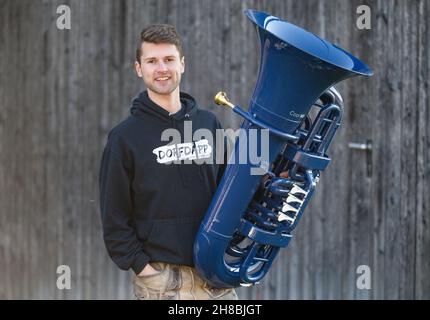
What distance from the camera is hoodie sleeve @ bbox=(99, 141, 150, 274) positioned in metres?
2.89

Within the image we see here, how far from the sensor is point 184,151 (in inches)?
116

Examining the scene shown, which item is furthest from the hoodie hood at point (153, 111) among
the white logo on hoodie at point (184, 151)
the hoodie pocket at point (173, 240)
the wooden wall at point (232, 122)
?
the wooden wall at point (232, 122)

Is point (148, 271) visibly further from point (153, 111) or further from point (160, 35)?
point (160, 35)

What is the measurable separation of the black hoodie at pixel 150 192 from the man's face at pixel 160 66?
89mm

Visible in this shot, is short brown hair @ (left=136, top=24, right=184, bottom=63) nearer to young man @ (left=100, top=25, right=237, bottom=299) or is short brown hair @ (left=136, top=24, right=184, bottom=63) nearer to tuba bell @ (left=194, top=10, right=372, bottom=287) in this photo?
young man @ (left=100, top=25, right=237, bottom=299)

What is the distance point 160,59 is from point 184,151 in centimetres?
38

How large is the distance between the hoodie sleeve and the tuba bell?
0.25m

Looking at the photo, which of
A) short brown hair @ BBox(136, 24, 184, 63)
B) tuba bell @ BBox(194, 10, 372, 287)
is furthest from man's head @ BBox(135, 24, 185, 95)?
tuba bell @ BBox(194, 10, 372, 287)

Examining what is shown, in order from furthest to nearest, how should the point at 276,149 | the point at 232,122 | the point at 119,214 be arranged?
the point at 232,122 → the point at 119,214 → the point at 276,149

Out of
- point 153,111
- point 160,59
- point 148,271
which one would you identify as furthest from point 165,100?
point 148,271

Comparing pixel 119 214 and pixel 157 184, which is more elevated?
pixel 157 184
